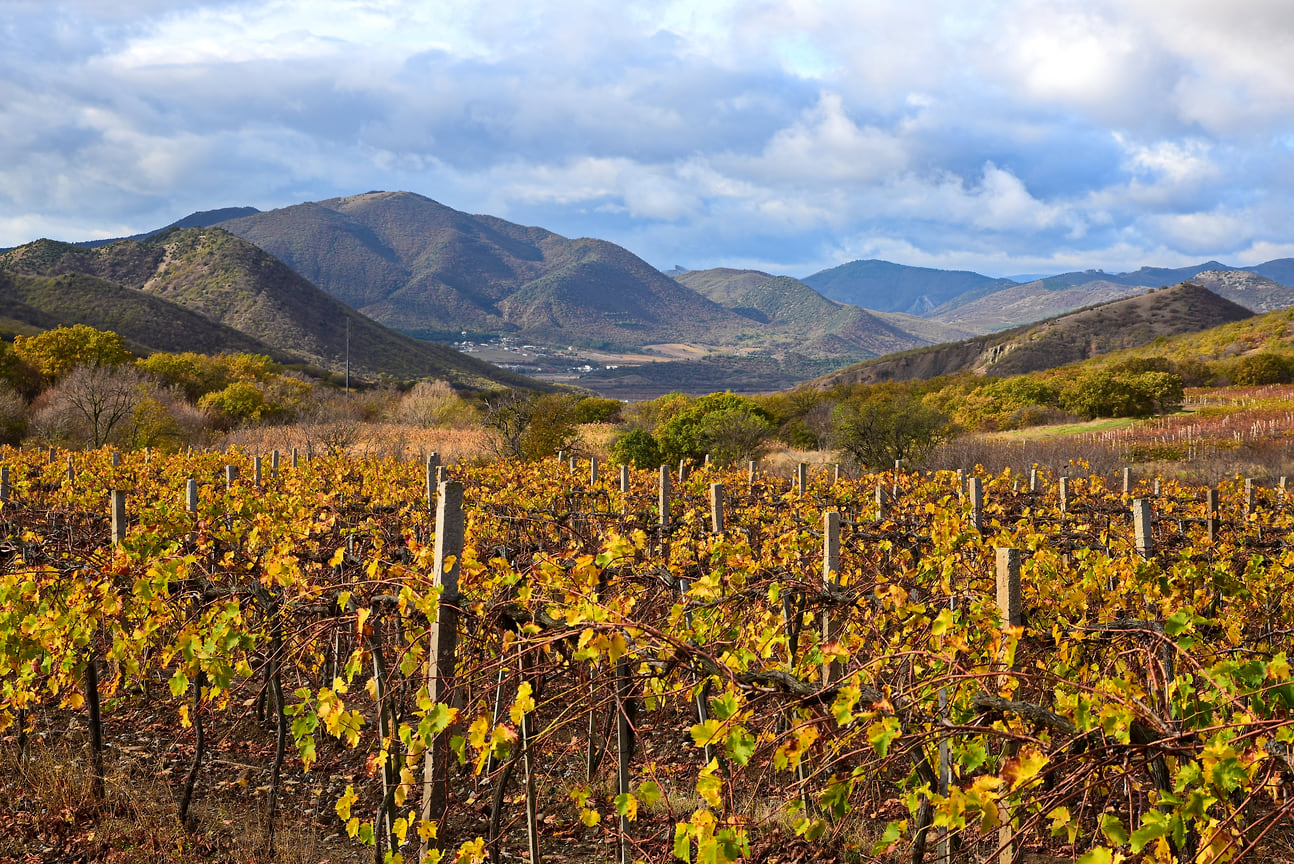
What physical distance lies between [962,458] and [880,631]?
77.1ft

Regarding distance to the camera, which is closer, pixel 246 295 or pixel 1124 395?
pixel 1124 395

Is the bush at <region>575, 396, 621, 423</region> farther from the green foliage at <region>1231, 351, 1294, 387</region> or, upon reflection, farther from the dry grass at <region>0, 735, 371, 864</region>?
the dry grass at <region>0, 735, 371, 864</region>

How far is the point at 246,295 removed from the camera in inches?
3620

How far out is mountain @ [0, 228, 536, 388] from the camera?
8719 centimetres

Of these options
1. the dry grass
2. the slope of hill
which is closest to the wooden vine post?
the dry grass

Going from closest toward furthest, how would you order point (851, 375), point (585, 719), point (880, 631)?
point (880, 631) → point (585, 719) → point (851, 375)

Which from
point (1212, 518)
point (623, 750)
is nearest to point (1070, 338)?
point (1212, 518)

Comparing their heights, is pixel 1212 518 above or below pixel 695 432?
below

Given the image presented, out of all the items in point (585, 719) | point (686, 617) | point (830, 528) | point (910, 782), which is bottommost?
point (585, 719)

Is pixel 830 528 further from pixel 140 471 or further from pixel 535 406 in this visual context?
pixel 535 406

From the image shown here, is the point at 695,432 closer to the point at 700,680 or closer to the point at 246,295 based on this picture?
the point at 700,680

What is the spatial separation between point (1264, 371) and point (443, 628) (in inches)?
2242

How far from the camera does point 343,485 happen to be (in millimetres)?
9531

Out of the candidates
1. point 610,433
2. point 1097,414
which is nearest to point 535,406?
point 610,433
